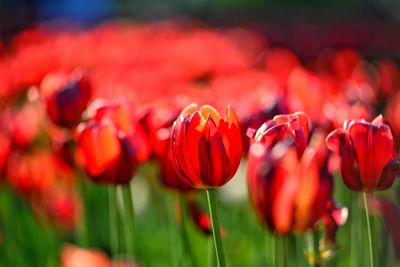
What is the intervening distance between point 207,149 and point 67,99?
0.91 meters

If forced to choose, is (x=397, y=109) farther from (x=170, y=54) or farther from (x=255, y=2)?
(x=255, y=2)

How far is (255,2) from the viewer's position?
2123 cm

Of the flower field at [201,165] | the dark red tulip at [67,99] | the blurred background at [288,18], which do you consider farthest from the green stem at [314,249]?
the blurred background at [288,18]

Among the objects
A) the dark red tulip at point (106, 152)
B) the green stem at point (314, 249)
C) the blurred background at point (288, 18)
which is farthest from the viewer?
the blurred background at point (288, 18)

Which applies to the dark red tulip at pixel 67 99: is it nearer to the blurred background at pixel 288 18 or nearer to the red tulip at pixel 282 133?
the red tulip at pixel 282 133

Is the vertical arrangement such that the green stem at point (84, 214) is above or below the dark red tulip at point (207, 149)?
below

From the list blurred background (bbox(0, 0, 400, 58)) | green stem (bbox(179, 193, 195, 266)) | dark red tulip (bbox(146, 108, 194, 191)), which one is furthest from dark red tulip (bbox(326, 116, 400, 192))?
blurred background (bbox(0, 0, 400, 58))

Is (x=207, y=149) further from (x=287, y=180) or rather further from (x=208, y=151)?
(x=287, y=180)

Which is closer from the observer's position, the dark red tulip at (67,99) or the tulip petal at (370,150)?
the tulip petal at (370,150)

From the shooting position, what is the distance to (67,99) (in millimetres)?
2352

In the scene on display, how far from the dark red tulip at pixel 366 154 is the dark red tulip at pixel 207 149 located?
17 cm

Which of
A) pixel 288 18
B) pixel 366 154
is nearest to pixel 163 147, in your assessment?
pixel 366 154

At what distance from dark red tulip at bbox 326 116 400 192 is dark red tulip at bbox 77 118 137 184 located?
508 mm

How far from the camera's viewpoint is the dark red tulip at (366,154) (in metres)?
1.53
